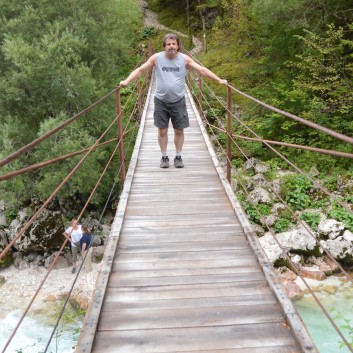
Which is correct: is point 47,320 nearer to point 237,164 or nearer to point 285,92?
point 237,164

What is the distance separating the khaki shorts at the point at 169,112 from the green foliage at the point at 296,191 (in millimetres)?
6649

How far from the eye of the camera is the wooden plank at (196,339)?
6.78 ft

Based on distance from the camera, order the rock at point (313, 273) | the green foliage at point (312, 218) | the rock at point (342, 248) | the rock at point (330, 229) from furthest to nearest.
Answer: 1. the green foliage at point (312, 218)
2. the rock at point (330, 229)
3. the rock at point (342, 248)
4. the rock at point (313, 273)

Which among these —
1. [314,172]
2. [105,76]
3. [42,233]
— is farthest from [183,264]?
[105,76]

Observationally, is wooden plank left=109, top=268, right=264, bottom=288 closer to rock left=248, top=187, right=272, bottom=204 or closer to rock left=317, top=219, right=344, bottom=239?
rock left=317, top=219, right=344, bottom=239

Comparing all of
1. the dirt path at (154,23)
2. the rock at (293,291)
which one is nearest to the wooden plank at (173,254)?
the rock at (293,291)

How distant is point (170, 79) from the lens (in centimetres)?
433

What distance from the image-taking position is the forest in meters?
11.2

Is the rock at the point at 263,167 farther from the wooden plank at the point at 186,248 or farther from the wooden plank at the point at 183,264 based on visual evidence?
the wooden plank at the point at 183,264

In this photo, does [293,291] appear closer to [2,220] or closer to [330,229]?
[330,229]

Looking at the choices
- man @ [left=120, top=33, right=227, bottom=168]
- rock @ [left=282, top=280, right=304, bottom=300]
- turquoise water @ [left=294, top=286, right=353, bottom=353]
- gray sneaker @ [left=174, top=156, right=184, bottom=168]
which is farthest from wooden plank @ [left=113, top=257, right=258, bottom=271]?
rock @ [left=282, top=280, right=304, bottom=300]

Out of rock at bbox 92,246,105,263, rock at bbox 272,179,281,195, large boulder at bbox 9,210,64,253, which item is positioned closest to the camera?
rock at bbox 272,179,281,195

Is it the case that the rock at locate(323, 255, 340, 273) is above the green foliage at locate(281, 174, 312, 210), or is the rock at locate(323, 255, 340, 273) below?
below

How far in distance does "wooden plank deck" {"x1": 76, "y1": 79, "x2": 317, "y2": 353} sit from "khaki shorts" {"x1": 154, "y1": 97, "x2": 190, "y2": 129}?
0.96 metres
